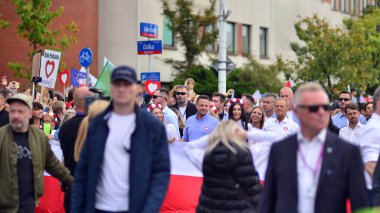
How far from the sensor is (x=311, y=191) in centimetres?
574

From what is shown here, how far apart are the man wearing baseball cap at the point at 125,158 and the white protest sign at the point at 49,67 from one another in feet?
36.8

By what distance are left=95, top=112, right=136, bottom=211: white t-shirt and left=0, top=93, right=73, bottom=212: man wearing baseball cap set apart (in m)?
1.63

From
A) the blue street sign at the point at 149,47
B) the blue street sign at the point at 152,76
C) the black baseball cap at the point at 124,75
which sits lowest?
the black baseball cap at the point at 124,75

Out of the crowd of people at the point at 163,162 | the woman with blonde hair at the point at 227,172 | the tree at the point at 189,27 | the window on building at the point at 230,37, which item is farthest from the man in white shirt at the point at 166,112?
the window on building at the point at 230,37

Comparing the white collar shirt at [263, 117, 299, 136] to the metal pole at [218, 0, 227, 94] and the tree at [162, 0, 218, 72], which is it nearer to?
the metal pole at [218, 0, 227, 94]

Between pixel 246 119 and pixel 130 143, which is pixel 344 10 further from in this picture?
pixel 130 143

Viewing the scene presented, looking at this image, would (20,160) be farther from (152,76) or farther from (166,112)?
(152,76)

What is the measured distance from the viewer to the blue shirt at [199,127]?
1397 cm

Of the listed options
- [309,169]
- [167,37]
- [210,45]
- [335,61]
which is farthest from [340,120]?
[167,37]

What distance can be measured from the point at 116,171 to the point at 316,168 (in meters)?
1.75

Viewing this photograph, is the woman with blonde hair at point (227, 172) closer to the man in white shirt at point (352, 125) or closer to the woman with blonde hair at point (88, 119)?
the woman with blonde hair at point (88, 119)

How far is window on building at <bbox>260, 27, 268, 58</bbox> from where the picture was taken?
47.8m

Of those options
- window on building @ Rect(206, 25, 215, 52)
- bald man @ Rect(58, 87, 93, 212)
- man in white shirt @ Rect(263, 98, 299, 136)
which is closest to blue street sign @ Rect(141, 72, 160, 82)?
man in white shirt @ Rect(263, 98, 299, 136)

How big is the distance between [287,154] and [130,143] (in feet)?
4.67
